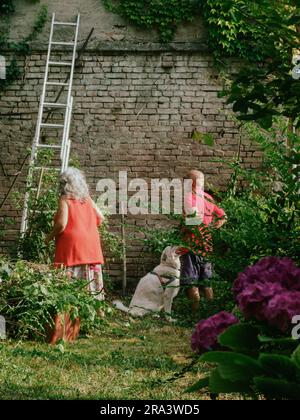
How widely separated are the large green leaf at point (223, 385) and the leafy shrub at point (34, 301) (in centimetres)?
375

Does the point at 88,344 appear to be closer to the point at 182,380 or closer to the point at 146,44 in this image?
the point at 182,380

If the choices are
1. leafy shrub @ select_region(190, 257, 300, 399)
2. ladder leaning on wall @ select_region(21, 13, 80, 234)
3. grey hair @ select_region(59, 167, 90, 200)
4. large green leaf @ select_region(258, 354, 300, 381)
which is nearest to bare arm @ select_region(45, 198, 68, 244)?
grey hair @ select_region(59, 167, 90, 200)

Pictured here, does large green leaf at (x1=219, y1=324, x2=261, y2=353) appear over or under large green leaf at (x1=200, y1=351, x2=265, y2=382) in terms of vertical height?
over

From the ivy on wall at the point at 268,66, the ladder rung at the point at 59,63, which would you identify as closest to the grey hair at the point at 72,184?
the ladder rung at the point at 59,63

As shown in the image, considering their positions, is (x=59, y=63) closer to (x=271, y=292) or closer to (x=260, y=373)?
(x=271, y=292)

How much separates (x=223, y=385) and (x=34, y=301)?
383 cm

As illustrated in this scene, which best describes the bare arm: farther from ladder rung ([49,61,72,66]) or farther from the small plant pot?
ladder rung ([49,61,72,66])

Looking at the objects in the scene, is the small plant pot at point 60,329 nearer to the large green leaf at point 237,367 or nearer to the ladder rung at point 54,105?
the large green leaf at point 237,367

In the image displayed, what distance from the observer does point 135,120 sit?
9555 mm

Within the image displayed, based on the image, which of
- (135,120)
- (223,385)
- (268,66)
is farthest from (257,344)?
(135,120)

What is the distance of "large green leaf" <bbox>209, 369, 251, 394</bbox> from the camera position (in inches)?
69.9

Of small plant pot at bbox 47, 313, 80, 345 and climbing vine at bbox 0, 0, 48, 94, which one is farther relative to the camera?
climbing vine at bbox 0, 0, 48, 94

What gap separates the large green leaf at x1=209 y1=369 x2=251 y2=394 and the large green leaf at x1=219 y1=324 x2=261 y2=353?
11 cm

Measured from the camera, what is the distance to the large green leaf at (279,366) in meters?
1.69
